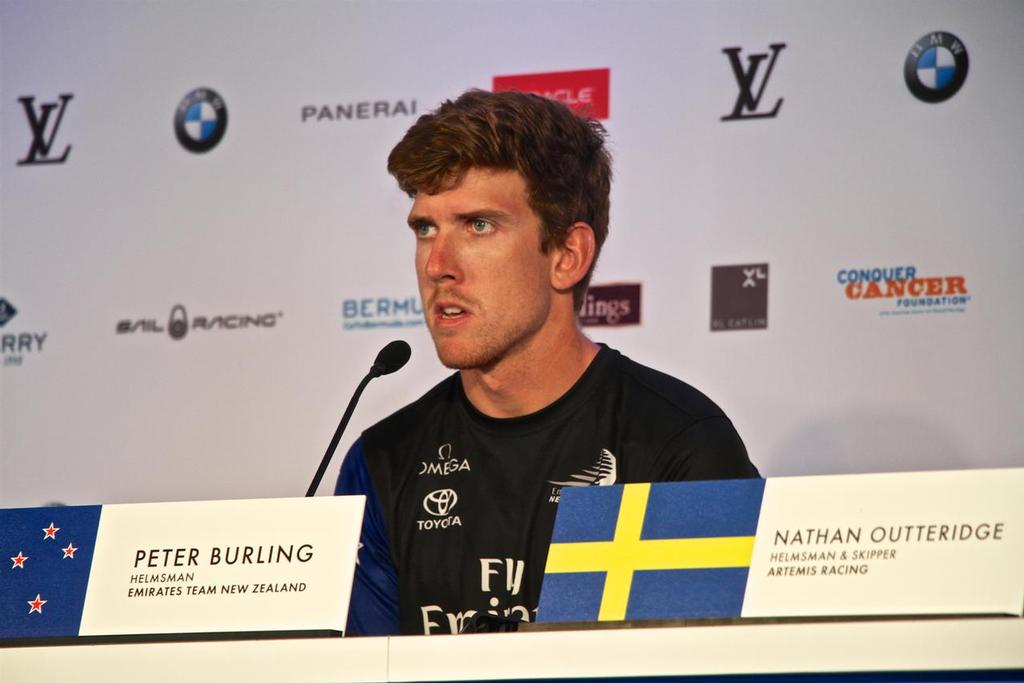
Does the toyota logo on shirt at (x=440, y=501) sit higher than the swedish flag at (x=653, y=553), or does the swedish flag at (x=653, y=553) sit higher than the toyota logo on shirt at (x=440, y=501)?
the swedish flag at (x=653, y=553)

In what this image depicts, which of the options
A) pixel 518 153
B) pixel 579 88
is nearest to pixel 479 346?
pixel 518 153

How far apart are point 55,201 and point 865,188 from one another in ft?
7.44

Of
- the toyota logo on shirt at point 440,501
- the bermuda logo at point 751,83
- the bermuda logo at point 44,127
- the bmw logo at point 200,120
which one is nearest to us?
the toyota logo on shirt at point 440,501

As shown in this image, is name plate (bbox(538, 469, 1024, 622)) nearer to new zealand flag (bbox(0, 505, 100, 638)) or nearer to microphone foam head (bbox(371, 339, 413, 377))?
new zealand flag (bbox(0, 505, 100, 638))

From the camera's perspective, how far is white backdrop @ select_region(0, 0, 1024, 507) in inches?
123

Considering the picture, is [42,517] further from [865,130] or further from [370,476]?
[865,130]

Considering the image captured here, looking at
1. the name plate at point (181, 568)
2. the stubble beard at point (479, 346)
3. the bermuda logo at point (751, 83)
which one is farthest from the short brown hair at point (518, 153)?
the name plate at point (181, 568)

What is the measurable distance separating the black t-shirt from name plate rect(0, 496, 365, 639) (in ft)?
2.41

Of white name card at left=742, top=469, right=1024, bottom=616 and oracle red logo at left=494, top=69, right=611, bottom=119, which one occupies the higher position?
oracle red logo at left=494, top=69, right=611, bottom=119

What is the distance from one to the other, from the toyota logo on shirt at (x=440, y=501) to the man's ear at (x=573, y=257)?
0.50 meters

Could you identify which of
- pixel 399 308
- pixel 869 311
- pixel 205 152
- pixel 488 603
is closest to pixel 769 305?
pixel 869 311

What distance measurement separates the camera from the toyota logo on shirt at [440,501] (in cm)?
251

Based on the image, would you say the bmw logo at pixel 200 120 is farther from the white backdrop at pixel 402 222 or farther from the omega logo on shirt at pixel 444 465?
the omega logo on shirt at pixel 444 465

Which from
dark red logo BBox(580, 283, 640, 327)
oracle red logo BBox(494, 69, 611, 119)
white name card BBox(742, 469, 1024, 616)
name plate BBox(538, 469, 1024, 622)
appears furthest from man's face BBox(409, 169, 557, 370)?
white name card BBox(742, 469, 1024, 616)
